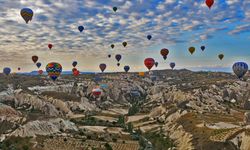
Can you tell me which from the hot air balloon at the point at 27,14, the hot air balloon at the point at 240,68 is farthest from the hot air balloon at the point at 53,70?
the hot air balloon at the point at 240,68

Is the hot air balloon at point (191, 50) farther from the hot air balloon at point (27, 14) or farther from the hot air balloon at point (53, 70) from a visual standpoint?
the hot air balloon at point (27, 14)

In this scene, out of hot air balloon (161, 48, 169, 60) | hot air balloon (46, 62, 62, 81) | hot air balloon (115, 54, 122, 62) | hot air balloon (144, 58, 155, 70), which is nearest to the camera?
hot air balloon (46, 62, 62, 81)

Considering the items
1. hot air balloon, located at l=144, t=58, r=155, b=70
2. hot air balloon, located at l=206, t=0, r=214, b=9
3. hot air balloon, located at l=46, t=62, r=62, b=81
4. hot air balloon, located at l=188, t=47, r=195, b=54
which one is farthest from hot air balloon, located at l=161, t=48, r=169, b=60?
hot air balloon, located at l=206, t=0, r=214, b=9

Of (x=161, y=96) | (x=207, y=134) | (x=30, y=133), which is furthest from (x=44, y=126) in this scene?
(x=161, y=96)

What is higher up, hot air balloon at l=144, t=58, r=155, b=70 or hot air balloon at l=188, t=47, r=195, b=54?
hot air balloon at l=188, t=47, r=195, b=54

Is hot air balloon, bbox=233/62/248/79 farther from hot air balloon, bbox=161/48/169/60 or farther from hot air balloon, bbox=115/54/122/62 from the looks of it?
hot air balloon, bbox=115/54/122/62

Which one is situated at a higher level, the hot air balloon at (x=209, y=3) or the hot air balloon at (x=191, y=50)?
the hot air balloon at (x=209, y=3)

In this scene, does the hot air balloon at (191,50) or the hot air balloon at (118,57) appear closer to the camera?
the hot air balloon at (191,50)

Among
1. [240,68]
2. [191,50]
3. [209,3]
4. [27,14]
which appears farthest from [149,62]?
[27,14]

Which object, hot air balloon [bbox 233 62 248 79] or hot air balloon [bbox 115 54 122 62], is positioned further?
hot air balloon [bbox 115 54 122 62]
